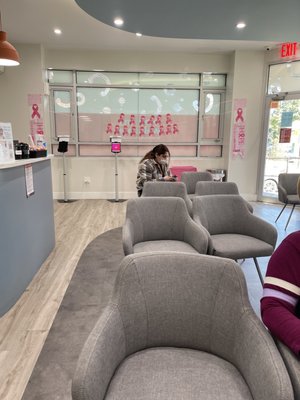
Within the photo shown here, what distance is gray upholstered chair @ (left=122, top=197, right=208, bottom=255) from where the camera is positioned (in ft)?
8.17

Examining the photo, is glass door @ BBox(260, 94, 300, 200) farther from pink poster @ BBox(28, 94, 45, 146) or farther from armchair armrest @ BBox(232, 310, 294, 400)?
armchair armrest @ BBox(232, 310, 294, 400)

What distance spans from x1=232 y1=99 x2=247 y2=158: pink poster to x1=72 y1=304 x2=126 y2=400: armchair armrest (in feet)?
18.2

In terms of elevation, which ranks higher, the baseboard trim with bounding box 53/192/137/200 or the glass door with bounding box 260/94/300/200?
the glass door with bounding box 260/94/300/200

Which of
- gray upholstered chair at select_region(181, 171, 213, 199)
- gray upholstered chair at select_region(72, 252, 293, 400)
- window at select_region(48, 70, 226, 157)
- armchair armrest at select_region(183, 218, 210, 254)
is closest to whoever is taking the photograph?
gray upholstered chair at select_region(72, 252, 293, 400)

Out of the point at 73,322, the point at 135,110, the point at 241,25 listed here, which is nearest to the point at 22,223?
the point at 73,322

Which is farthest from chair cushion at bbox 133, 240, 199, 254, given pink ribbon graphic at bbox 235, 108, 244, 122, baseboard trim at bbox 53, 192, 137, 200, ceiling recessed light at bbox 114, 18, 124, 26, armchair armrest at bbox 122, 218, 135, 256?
pink ribbon graphic at bbox 235, 108, 244, 122

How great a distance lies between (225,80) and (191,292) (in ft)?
19.6

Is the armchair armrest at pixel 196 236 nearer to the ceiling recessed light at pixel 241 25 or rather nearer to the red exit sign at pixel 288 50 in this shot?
the ceiling recessed light at pixel 241 25

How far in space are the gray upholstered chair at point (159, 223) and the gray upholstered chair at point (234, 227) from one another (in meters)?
0.15

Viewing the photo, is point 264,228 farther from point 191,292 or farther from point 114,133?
point 114,133

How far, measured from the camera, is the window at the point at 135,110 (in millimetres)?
6043

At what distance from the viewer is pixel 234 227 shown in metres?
2.80

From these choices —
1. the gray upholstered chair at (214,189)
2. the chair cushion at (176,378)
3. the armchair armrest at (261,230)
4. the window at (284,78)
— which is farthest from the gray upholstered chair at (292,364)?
the window at (284,78)

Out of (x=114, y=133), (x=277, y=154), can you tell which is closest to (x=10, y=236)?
(x=114, y=133)
